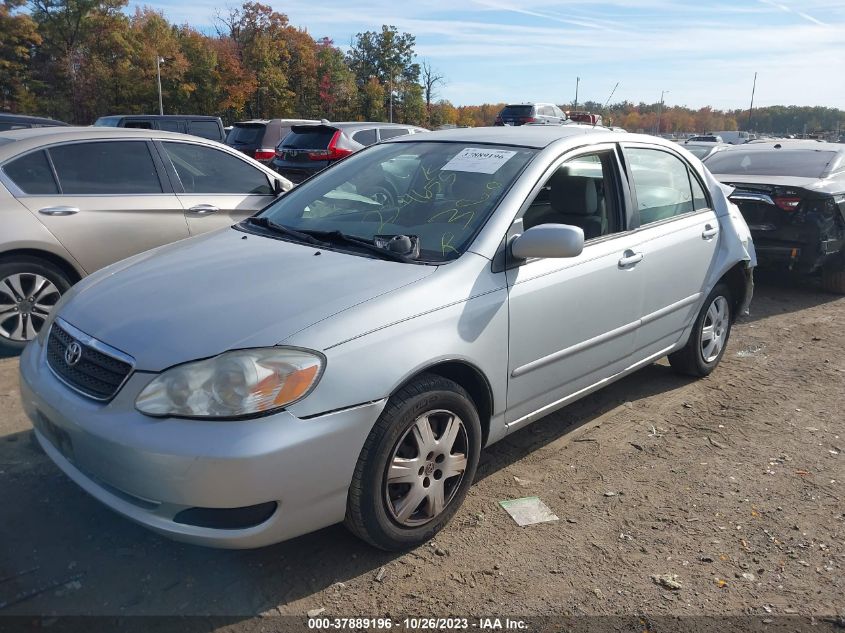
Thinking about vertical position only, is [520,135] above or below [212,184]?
above

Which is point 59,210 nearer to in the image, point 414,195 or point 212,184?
point 212,184

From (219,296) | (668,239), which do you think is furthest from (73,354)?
(668,239)

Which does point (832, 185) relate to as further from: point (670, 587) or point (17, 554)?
point (17, 554)

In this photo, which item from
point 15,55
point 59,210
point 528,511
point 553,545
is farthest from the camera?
point 15,55

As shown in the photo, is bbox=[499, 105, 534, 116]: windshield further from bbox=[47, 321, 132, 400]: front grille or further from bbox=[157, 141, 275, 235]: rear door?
bbox=[47, 321, 132, 400]: front grille

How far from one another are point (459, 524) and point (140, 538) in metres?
1.37

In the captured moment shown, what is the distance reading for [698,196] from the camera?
187 inches

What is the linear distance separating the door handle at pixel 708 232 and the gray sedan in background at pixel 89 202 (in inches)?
140

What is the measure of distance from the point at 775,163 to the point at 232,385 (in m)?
7.59

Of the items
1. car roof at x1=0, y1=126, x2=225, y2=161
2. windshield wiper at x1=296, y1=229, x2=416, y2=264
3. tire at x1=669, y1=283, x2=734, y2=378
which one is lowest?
tire at x1=669, y1=283, x2=734, y2=378

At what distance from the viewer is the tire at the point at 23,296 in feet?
15.8

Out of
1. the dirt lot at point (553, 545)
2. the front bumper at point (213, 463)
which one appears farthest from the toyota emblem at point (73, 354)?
the dirt lot at point (553, 545)

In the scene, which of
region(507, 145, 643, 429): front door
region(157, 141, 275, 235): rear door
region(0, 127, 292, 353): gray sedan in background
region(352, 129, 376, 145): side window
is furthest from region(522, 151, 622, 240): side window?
region(352, 129, 376, 145): side window

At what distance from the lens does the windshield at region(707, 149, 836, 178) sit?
7.70 meters
